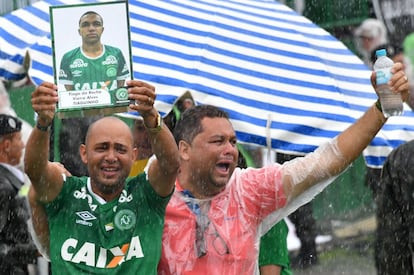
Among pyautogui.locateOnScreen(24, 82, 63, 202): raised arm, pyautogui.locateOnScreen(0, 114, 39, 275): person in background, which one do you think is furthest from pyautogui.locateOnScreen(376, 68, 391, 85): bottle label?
pyautogui.locateOnScreen(0, 114, 39, 275): person in background

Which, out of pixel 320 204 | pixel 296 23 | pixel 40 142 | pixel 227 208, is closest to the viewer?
pixel 40 142

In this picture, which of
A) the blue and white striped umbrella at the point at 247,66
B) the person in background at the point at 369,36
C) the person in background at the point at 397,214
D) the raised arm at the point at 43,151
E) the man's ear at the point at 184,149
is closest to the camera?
the raised arm at the point at 43,151

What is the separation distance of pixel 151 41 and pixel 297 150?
1.18 metres

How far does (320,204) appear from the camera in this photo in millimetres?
13836

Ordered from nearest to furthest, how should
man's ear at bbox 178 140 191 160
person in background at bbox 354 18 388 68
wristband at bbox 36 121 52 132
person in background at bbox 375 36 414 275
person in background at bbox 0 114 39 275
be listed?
wristband at bbox 36 121 52 132 → man's ear at bbox 178 140 191 160 → person in background at bbox 375 36 414 275 → person in background at bbox 0 114 39 275 → person in background at bbox 354 18 388 68

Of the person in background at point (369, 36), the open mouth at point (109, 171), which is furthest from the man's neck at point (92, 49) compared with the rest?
the person in background at point (369, 36)

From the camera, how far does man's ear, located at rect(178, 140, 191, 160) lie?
6160 mm

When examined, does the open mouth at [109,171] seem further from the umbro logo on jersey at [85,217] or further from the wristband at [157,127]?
the wristband at [157,127]

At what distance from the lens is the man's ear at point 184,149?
20.2 feet

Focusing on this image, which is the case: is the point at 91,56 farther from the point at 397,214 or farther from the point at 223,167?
the point at 397,214

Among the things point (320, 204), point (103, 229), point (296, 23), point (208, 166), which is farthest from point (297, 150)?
point (320, 204)

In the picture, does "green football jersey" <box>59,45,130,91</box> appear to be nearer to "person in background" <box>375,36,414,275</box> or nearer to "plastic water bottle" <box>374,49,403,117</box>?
"plastic water bottle" <box>374,49,403,117</box>

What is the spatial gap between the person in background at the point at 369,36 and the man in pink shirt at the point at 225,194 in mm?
6816

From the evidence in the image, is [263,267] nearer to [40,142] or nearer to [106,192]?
[106,192]
